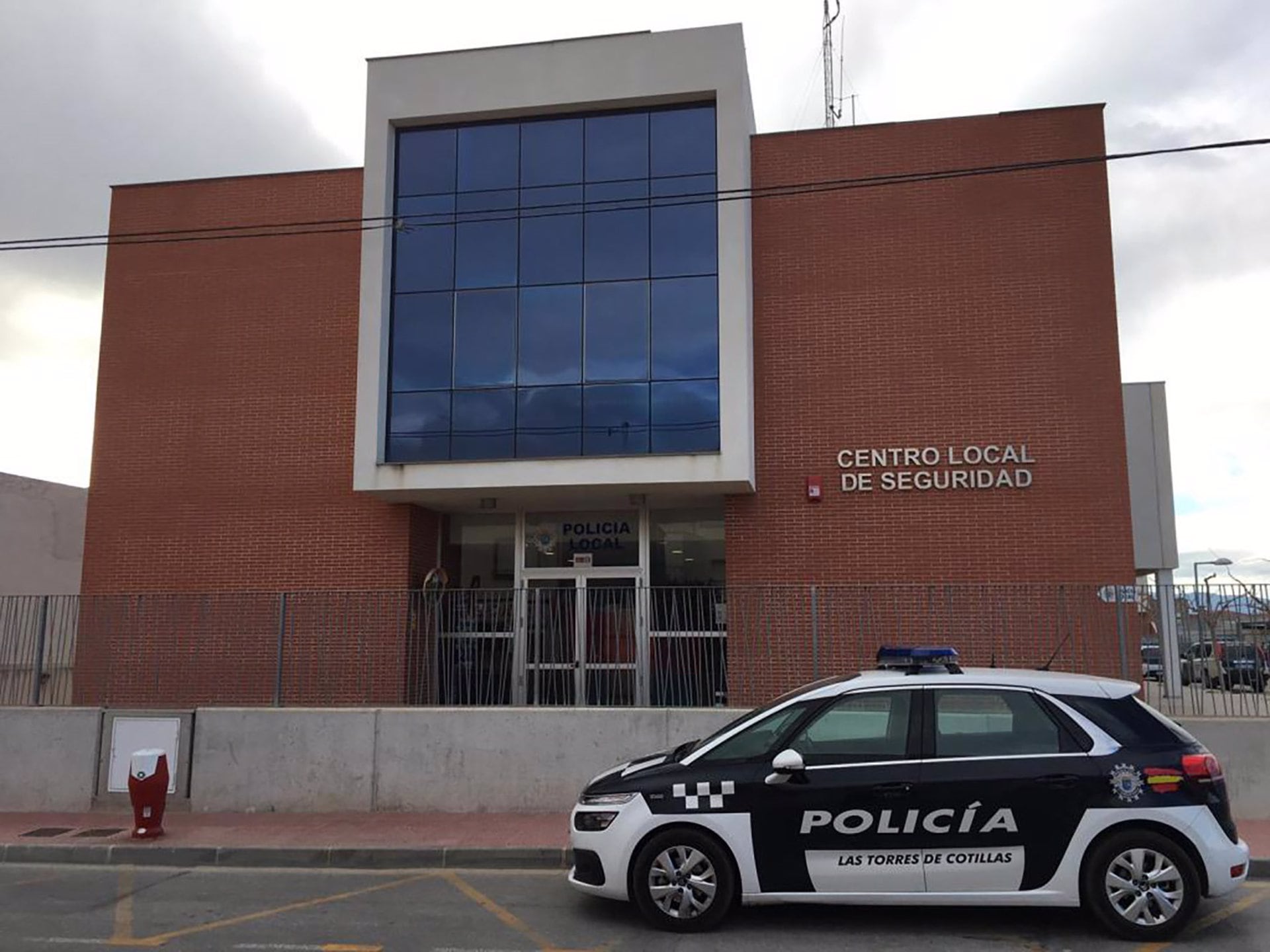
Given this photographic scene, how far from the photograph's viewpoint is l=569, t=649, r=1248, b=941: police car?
6.30m

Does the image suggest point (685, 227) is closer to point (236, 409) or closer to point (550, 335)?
point (550, 335)

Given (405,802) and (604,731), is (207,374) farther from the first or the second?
(604,731)

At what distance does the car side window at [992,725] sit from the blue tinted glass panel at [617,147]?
988 cm

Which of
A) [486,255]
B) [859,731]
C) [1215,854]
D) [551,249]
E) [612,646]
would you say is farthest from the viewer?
[486,255]

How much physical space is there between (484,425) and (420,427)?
3.24 ft

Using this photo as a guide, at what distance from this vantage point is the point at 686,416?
45.5 ft

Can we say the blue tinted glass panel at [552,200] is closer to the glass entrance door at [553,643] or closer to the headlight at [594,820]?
the glass entrance door at [553,643]

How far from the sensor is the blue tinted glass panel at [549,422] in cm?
1409

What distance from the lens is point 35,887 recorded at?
8492 millimetres

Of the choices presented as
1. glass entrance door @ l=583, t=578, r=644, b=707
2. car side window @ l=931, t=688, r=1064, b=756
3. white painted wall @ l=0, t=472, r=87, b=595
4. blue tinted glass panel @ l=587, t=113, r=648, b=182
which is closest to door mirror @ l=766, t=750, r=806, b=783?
car side window @ l=931, t=688, r=1064, b=756

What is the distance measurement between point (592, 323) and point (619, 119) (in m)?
3.06

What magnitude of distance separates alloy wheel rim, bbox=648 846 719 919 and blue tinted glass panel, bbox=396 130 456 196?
36.3 ft

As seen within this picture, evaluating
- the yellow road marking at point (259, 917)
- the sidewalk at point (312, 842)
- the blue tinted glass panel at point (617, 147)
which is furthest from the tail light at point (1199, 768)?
the blue tinted glass panel at point (617, 147)

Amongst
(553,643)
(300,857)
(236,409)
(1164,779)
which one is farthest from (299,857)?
(236,409)
